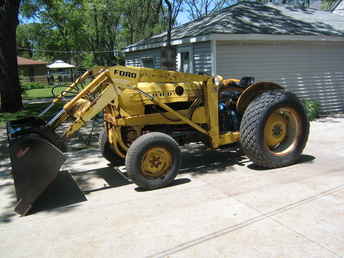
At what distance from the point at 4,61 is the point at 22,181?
10.4 meters

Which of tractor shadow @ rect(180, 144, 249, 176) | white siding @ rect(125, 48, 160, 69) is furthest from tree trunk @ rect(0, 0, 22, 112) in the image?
tractor shadow @ rect(180, 144, 249, 176)

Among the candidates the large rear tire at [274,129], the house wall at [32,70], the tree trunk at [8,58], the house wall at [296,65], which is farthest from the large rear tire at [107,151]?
the house wall at [32,70]

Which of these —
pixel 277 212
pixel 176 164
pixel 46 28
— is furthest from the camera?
pixel 46 28

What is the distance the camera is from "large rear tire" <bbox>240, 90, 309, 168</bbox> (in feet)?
17.1

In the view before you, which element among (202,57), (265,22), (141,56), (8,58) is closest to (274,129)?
(202,57)

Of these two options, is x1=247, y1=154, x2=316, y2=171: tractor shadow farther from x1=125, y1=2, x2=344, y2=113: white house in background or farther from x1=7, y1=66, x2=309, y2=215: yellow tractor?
x1=125, y1=2, x2=344, y2=113: white house in background

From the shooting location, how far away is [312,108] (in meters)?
10.5

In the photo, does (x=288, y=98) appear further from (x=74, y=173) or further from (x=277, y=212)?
(x=74, y=173)

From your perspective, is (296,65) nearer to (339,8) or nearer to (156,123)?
(156,123)

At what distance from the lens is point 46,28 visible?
151ft

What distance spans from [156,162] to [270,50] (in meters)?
7.11

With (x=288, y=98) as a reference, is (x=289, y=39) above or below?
above

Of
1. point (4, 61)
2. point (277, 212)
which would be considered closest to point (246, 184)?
point (277, 212)

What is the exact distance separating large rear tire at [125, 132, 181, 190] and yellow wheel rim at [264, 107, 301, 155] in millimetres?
1662
